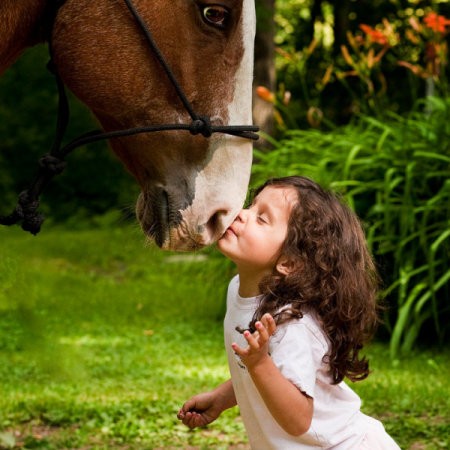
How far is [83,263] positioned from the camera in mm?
10000

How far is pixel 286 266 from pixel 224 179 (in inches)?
10.9

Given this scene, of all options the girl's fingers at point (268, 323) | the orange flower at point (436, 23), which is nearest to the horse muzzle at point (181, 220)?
the girl's fingers at point (268, 323)

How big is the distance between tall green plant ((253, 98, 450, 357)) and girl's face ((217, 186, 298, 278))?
2739mm

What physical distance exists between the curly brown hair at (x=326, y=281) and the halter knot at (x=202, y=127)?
24 cm

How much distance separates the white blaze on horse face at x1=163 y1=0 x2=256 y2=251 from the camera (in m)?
2.38

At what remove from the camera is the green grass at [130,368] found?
3768 millimetres

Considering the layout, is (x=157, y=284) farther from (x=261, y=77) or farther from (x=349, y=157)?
(x=349, y=157)

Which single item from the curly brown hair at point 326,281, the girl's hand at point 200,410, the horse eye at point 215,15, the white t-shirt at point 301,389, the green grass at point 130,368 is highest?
the horse eye at point 215,15

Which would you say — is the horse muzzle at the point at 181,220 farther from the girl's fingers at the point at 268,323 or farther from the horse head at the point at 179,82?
the girl's fingers at the point at 268,323

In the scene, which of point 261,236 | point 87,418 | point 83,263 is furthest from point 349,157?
point 83,263

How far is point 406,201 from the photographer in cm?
540

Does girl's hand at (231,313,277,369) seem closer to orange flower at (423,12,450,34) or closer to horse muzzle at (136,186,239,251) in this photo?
horse muzzle at (136,186,239,251)

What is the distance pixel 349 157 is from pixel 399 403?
74.3 inches

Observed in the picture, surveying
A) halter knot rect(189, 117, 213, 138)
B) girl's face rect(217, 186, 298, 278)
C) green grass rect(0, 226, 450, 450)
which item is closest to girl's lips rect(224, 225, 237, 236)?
girl's face rect(217, 186, 298, 278)
